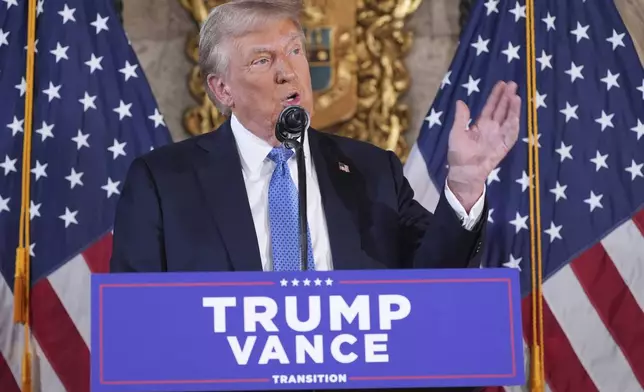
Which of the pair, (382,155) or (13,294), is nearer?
(382,155)

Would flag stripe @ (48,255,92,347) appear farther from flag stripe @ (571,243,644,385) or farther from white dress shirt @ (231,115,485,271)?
flag stripe @ (571,243,644,385)

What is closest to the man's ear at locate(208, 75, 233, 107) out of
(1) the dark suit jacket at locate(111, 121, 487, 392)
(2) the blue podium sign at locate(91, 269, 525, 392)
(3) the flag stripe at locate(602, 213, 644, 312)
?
(1) the dark suit jacket at locate(111, 121, 487, 392)

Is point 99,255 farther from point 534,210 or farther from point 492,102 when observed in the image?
point 492,102

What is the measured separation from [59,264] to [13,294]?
20 cm

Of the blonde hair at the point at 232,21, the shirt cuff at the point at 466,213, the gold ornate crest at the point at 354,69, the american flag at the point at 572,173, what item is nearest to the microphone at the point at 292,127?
the shirt cuff at the point at 466,213

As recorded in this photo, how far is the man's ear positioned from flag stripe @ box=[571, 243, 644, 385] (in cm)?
180

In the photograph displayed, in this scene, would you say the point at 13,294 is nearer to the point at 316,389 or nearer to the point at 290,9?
the point at 290,9

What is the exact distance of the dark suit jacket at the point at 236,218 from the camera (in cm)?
233

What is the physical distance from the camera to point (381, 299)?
6.11 ft

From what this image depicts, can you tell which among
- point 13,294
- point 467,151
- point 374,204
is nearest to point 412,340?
point 467,151

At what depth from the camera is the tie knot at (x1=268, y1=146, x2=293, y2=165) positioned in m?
2.46

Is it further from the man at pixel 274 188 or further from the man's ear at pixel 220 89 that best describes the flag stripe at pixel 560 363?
the man's ear at pixel 220 89

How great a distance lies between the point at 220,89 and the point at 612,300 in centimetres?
192

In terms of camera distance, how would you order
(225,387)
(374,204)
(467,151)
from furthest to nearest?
(374,204) < (467,151) < (225,387)
